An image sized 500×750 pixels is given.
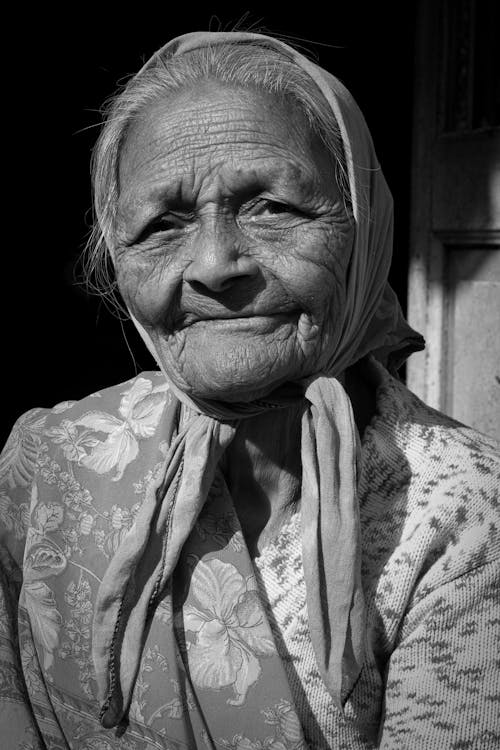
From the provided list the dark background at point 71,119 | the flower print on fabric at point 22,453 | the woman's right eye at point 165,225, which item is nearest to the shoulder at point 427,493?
the woman's right eye at point 165,225

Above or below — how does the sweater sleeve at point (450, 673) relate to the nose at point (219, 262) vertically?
below

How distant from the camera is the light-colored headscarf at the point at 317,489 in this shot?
1.46 m

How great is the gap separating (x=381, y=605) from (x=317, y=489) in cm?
23

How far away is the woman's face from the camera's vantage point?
1.51 m

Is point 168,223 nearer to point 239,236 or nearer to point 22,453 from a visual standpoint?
point 239,236

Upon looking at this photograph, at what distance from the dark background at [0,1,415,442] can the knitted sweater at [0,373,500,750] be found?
2.95 metres

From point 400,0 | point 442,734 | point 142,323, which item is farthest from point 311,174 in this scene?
point 400,0

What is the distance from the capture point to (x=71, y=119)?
4660 millimetres

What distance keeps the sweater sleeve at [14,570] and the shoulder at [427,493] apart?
2.56ft

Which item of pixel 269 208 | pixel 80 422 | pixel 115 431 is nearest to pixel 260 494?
pixel 115 431

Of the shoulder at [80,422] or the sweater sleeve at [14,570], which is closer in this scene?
the sweater sleeve at [14,570]

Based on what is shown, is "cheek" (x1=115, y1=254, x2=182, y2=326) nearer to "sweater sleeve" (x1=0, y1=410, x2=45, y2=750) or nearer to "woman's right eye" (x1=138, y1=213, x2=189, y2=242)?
"woman's right eye" (x1=138, y1=213, x2=189, y2=242)

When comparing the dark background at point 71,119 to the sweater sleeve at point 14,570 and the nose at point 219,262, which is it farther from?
the nose at point 219,262

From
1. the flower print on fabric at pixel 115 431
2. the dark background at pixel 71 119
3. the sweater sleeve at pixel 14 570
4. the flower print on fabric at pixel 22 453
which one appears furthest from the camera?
the dark background at pixel 71 119
